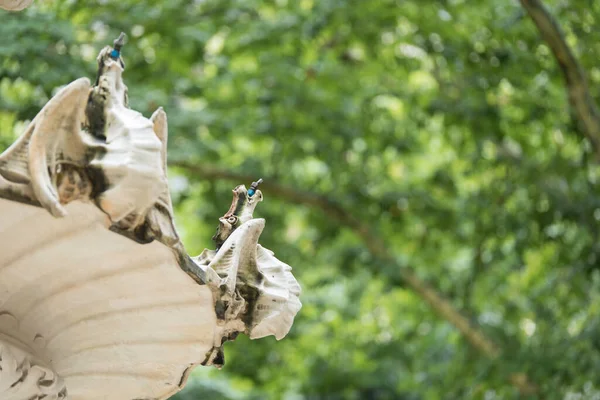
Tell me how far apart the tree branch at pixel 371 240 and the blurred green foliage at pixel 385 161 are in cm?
9

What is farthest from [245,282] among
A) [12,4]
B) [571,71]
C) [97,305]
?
[571,71]

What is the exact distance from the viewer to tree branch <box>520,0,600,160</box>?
25.6 ft

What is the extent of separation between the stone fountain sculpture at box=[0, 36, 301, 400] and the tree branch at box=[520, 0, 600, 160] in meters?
4.49

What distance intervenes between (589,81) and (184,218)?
5128mm

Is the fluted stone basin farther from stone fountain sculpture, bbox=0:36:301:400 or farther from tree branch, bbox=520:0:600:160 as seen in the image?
tree branch, bbox=520:0:600:160

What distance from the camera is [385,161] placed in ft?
38.2

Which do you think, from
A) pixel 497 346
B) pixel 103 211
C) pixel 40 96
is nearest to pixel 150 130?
pixel 103 211

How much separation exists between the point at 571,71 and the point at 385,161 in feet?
12.1

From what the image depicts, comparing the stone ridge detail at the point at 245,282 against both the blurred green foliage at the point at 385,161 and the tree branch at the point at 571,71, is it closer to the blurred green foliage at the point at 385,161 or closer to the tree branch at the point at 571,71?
the blurred green foliage at the point at 385,161

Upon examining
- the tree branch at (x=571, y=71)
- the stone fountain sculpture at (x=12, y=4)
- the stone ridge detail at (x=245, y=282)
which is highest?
the stone fountain sculpture at (x=12, y=4)

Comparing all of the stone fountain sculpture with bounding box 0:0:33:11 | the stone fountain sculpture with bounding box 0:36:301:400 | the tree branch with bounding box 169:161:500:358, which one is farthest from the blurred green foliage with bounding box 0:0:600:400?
the stone fountain sculpture with bounding box 0:36:301:400

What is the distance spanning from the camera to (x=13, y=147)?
2.96 meters

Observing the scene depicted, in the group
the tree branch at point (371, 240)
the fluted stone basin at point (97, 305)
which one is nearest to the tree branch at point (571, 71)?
the tree branch at point (371, 240)

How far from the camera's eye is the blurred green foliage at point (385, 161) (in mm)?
9102
